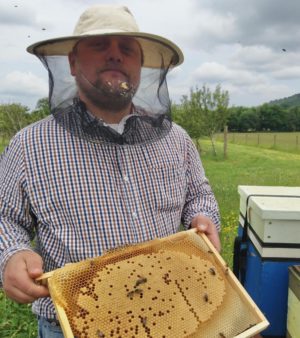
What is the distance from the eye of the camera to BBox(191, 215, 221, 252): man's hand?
1933 mm

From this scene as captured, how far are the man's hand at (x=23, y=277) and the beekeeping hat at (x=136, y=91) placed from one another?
2.17ft

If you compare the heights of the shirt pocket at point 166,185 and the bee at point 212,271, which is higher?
the shirt pocket at point 166,185

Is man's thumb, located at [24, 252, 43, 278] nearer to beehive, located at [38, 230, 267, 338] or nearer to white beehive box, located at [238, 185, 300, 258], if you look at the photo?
beehive, located at [38, 230, 267, 338]

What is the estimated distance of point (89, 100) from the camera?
6.88 ft

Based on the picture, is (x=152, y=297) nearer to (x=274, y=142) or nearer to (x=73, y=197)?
(x=73, y=197)

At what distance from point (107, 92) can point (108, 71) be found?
0.11 meters

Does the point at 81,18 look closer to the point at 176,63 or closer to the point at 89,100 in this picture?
the point at 89,100

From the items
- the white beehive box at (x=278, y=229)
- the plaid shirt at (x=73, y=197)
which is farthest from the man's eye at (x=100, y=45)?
the white beehive box at (x=278, y=229)

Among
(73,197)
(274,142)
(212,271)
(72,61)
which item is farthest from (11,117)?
(212,271)

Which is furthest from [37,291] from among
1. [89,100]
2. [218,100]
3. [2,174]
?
[218,100]

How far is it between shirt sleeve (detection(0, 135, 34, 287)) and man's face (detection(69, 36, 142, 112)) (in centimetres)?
44

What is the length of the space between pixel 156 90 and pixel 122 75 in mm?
408

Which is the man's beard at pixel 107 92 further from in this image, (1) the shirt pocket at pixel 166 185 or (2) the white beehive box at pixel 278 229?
(2) the white beehive box at pixel 278 229

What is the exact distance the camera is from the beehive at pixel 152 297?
1466 mm
